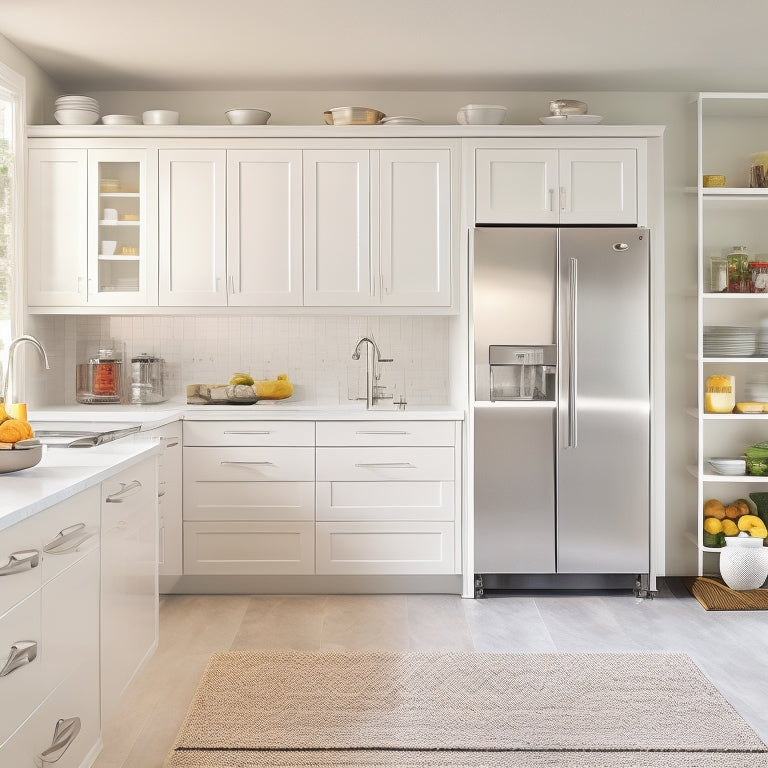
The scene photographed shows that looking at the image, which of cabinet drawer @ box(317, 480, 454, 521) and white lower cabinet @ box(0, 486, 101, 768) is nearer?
white lower cabinet @ box(0, 486, 101, 768)

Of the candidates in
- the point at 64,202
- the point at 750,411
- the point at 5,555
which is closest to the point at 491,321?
the point at 750,411

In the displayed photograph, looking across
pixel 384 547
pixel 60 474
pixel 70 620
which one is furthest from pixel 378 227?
pixel 70 620

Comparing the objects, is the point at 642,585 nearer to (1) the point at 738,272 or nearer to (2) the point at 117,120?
(1) the point at 738,272

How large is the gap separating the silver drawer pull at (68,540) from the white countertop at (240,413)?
167cm

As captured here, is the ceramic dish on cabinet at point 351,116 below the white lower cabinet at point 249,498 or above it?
above

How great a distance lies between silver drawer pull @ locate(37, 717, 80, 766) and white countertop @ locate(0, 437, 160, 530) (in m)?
0.56

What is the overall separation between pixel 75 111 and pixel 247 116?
0.89 meters

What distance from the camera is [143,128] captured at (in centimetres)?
395

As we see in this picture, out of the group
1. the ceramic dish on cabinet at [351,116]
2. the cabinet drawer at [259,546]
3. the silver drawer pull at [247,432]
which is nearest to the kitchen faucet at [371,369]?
the silver drawer pull at [247,432]

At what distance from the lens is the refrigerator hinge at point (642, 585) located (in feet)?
12.9

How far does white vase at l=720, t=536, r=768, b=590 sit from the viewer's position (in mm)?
3898

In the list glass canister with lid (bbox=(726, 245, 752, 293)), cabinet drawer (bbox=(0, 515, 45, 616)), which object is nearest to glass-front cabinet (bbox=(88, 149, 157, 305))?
cabinet drawer (bbox=(0, 515, 45, 616))

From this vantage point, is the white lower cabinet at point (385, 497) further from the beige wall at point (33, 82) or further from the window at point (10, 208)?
the beige wall at point (33, 82)

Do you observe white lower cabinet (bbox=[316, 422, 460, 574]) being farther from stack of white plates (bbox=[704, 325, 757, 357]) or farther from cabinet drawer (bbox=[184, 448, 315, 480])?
stack of white plates (bbox=[704, 325, 757, 357])
